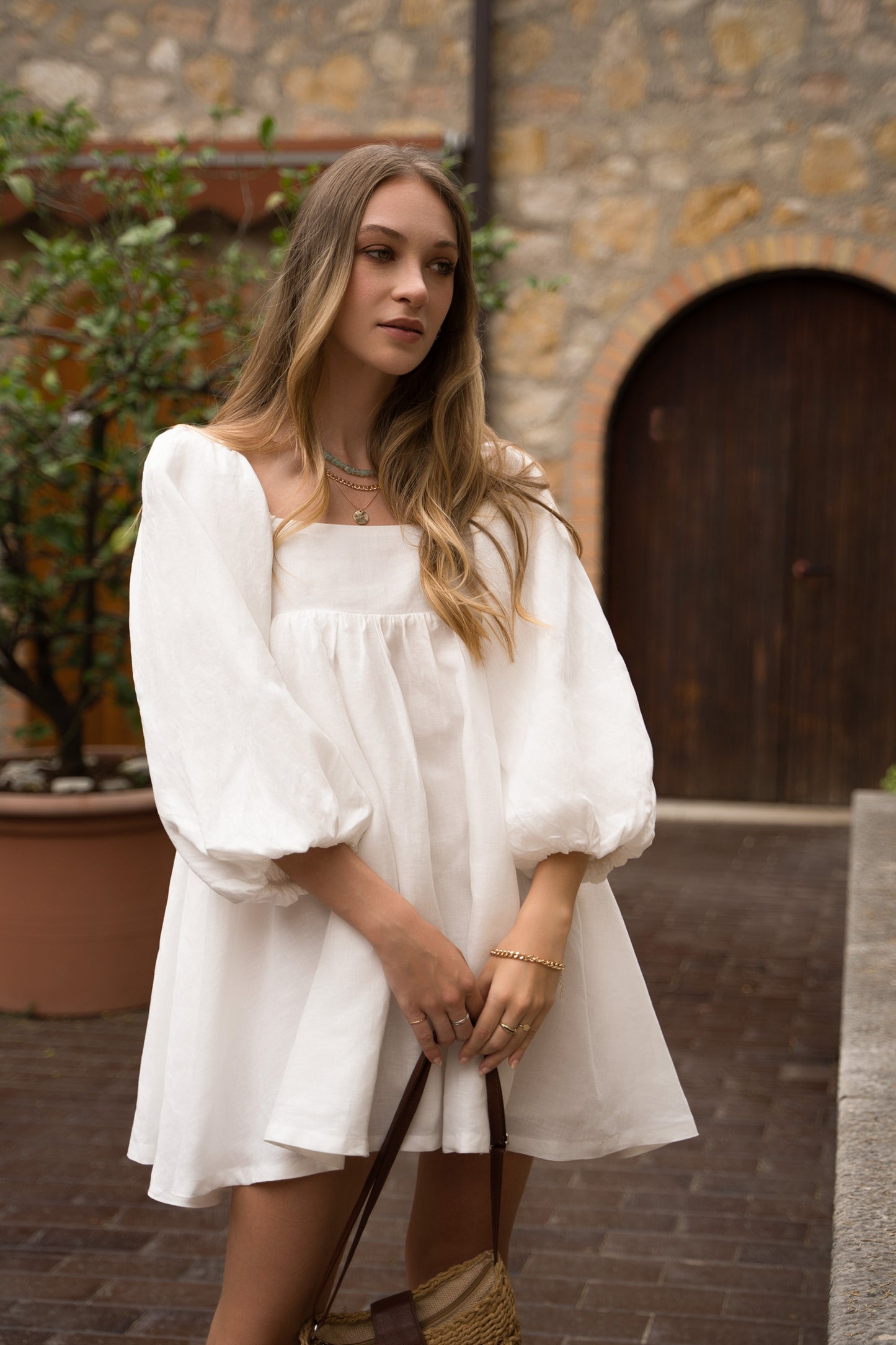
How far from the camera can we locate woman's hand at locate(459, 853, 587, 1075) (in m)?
1.51

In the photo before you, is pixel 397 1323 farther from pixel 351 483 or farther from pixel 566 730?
pixel 351 483

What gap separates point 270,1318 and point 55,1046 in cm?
273

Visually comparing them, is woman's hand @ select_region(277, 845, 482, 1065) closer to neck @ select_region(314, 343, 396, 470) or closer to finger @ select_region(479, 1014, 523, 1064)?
finger @ select_region(479, 1014, 523, 1064)

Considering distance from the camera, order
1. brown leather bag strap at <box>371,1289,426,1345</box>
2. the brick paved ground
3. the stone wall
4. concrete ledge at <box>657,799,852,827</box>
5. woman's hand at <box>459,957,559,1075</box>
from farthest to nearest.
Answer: concrete ledge at <box>657,799,852,827</box>
the stone wall
the brick paved ground
woman's hand at <box>459,957,559,1075</box>
brown leather bag strap at <box>371,1289,426,1345</box>

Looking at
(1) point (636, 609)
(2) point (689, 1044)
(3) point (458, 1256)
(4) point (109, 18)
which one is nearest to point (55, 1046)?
(2) point (689, 1044)

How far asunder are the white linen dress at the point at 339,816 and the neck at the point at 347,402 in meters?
0.16

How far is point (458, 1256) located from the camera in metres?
1.64

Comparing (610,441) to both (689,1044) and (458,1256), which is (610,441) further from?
(458,1256)

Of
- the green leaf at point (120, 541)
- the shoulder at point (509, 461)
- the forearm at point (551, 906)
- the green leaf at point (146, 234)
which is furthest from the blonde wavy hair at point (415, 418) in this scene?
the green leaf at point (146, 234)

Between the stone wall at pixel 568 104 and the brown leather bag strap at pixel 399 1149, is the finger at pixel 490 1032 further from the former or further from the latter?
the stone wall at pixel 568 104

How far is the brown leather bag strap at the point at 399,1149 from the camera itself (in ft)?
4.84

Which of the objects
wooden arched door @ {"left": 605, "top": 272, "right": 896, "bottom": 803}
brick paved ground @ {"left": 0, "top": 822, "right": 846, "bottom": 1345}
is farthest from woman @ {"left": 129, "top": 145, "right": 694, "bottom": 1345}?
wooden arched door @ {"left": 605, "top": 272, "right": 896, "bottom": 803}

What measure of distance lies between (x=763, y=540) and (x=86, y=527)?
402 centimetres

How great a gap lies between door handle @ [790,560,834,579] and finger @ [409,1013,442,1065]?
20.3ft
